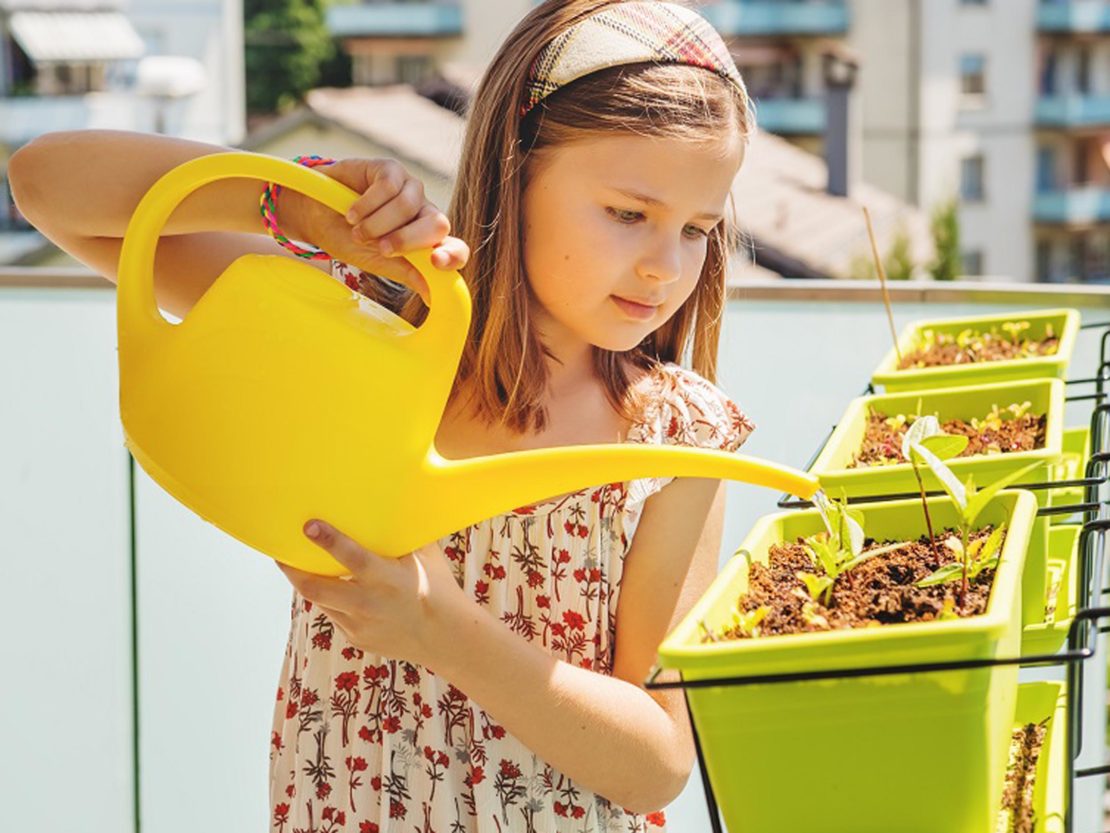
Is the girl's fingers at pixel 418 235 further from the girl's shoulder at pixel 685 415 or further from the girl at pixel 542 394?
the girl's shoulder at pixel 685 415

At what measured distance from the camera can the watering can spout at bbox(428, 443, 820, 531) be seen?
70cm

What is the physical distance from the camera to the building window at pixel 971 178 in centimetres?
2444

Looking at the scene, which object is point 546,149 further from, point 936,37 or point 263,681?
point 936,37

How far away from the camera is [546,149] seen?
3.33 feet

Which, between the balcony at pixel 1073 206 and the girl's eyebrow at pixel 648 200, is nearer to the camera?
the girl's eyebrow at pixel 648 200

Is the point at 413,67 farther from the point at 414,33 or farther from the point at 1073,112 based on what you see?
the point at 1073,112

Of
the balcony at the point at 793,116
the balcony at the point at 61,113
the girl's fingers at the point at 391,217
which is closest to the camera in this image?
the girl's fingers at the point at 391,217

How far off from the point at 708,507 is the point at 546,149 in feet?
0.85

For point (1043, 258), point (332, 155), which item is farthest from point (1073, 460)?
point (1043, 258)

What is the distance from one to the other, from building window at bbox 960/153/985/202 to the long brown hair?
2435 centimetres

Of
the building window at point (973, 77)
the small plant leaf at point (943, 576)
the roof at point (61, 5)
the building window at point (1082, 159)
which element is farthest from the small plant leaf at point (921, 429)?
the building window at point (1082, 159)

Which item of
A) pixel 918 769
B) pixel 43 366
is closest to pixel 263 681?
pixel 43 366

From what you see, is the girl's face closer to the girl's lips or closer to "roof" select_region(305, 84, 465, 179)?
the girl's lips

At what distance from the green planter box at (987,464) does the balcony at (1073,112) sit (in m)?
24.3
